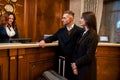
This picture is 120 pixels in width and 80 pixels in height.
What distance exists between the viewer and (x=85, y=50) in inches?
85.4

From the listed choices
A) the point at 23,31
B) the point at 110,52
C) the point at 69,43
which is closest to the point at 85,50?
the point at 69,43

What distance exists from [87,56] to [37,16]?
2581mm

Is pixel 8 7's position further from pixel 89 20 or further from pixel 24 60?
pixel 89 20

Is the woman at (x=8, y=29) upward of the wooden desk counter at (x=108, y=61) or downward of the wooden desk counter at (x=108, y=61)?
upward

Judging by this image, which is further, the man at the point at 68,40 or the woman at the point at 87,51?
the man at the point at 68,40

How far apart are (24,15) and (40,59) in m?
2.12

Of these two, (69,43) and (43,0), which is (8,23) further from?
(43,0)

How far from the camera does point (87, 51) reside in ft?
6.94

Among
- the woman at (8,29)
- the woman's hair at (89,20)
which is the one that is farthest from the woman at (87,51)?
the woman at (8,29)

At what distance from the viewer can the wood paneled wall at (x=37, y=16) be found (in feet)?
13.7

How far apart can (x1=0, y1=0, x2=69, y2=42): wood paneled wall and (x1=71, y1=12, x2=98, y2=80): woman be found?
2.27 metres

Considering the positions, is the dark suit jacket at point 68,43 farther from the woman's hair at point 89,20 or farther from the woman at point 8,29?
the woman at point 8,29

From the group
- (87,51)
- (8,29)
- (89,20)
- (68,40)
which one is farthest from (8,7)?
(87,51)

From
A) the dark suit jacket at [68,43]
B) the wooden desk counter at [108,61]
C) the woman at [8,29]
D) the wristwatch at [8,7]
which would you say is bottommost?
the wooden desk counter at [108,61]
